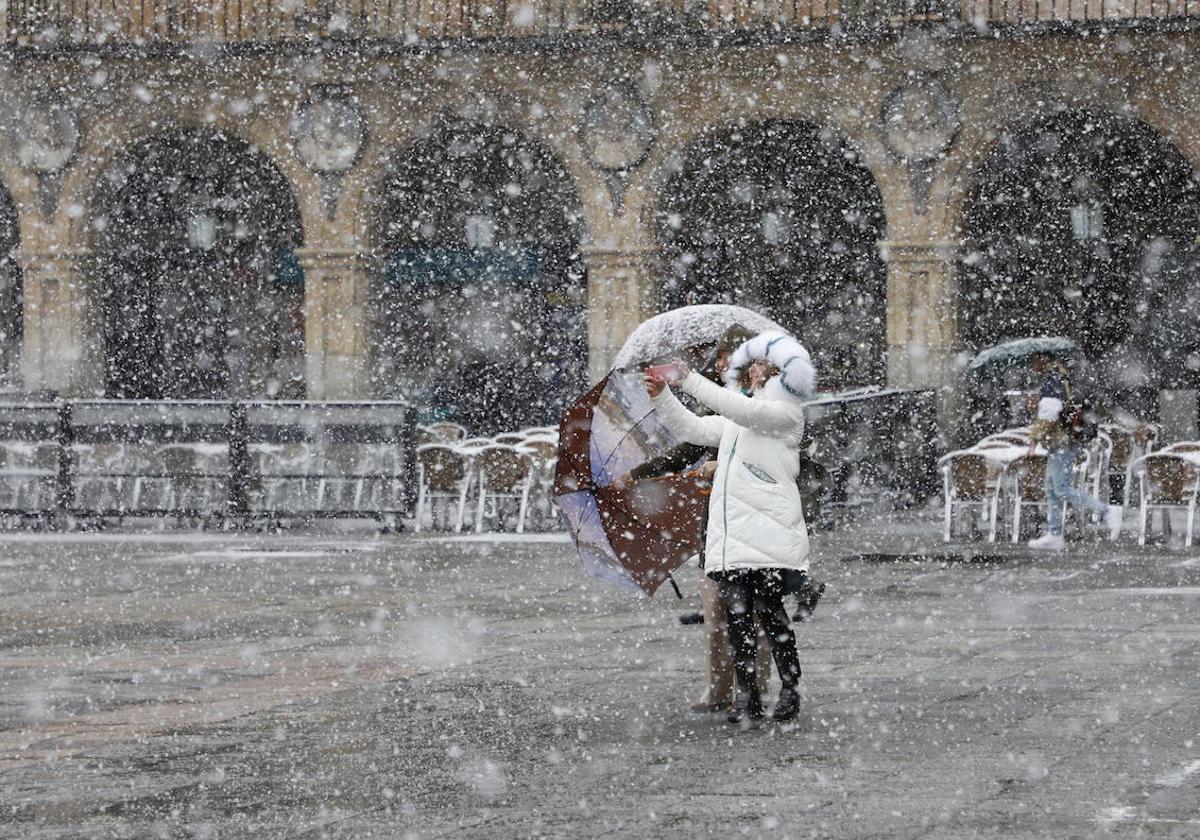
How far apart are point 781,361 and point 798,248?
73.0 feet

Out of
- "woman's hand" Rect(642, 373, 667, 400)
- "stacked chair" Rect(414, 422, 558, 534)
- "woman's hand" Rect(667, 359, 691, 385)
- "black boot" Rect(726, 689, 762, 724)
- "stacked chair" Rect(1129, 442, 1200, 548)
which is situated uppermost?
"woman's hand" Rect(667, 359, 691, 385)

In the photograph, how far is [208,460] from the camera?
19938 mm

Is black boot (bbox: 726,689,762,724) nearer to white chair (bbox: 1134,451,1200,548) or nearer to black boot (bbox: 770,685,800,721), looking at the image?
black boot (bbox: 770,685,800,721)

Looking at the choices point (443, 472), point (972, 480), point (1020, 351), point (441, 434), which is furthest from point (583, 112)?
point (972, 480)

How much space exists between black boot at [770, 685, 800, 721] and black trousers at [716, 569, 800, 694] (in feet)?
0.08

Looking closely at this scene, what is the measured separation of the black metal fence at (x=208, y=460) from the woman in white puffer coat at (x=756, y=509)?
11247mm

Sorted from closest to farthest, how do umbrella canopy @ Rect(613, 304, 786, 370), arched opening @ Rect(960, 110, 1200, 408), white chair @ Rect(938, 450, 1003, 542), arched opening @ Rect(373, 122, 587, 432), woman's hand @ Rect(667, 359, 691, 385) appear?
woman's hand @ Rect(667, 359, 691, 385) < umbrella canopy @ Rect(613, 304, 786, 370) < white chair @ Rect(938, 450, 1003, 542) < arched opening @ Rect(960, 110, 1200, 408) < arched opening @ Rect(373, 122, 587, 432)

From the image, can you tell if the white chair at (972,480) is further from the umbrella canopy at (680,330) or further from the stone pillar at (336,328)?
the stone pillar at (336,328)

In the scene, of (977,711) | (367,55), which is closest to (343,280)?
(367,55)

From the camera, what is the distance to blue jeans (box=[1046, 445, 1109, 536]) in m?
17.6

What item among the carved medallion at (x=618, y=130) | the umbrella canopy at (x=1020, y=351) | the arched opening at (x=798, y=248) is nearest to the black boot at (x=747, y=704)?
the umbrella canopy at (x=1020, y=351)

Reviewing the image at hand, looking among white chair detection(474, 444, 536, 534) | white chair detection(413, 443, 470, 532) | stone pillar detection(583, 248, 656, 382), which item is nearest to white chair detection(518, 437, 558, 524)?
white chair detection(474, 444, 536, 534)

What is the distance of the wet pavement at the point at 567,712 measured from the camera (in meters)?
6.57

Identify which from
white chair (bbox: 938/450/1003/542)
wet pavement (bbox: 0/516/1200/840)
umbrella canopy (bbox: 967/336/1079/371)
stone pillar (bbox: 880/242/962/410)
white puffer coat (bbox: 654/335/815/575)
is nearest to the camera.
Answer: wet pavement (bbox: 0/516/1200/840)
